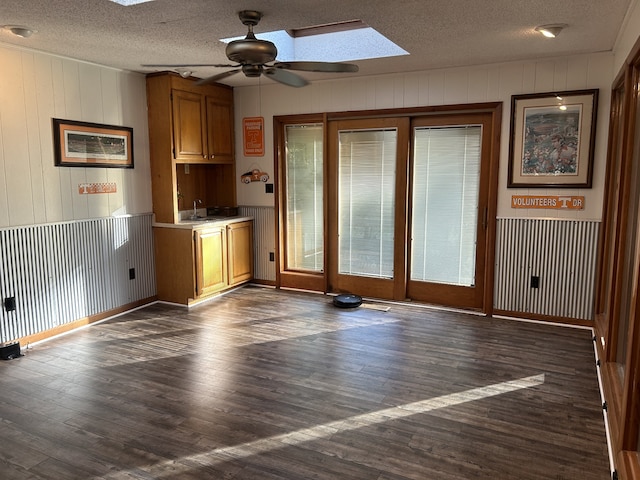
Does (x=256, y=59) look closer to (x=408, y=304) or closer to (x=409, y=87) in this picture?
(x=409, y=87)

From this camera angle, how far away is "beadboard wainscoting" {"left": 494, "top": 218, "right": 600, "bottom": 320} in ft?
14.0

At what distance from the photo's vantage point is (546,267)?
14.5ft

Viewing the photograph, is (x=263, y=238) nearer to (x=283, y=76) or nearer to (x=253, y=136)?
(x=253, y=136)

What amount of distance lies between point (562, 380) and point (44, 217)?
4.19 metres

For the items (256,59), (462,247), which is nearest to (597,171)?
(462,247)

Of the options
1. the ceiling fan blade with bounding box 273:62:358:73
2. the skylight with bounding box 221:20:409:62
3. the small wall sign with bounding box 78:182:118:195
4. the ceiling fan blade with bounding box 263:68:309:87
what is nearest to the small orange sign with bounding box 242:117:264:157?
the skylight with bounding box 221:20:409:62

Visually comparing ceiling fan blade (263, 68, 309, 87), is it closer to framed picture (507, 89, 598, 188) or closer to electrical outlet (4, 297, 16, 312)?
framed picture (507, 89, 598, 188)

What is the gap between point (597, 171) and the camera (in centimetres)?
412

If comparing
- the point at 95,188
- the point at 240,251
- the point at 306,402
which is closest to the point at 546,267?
the point at 306,402

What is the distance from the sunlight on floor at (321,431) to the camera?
2.32m

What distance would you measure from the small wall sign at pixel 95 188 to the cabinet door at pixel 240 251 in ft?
4.27

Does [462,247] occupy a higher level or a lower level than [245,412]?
higher

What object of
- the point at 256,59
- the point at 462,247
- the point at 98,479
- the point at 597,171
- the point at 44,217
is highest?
the point at 256,59

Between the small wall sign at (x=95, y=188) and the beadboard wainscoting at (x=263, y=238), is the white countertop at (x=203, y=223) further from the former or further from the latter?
the small wall sign at (x=95, y=188)
